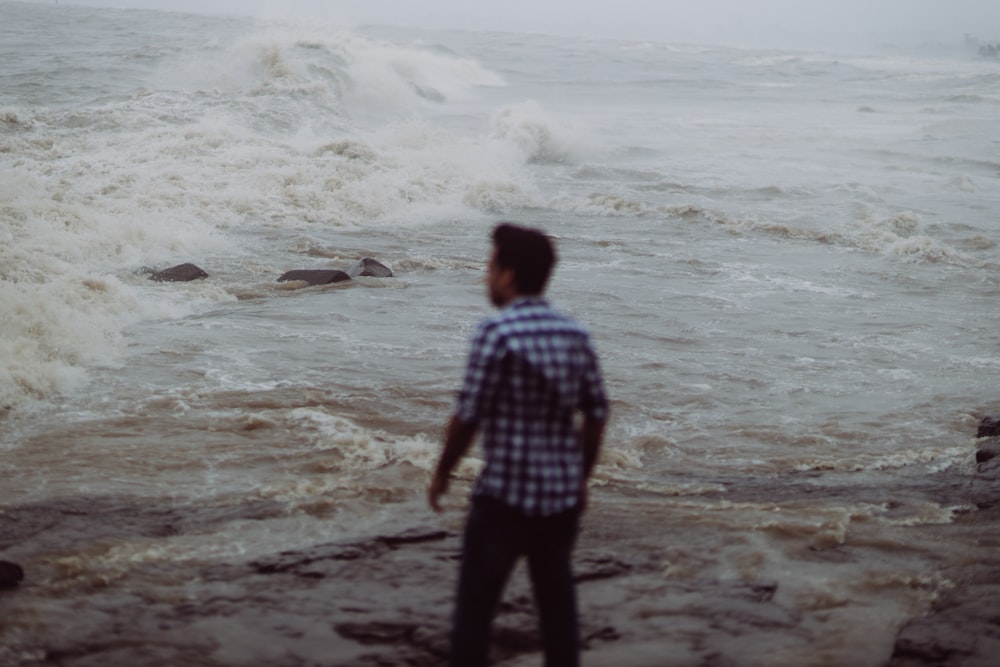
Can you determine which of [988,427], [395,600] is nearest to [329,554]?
[395,600]

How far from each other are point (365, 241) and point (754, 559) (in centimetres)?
1005

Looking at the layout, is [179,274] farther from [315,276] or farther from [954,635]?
[954,635]

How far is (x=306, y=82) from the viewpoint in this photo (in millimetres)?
28266

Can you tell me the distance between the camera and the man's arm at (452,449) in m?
2.87

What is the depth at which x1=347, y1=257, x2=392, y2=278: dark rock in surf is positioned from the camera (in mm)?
11781

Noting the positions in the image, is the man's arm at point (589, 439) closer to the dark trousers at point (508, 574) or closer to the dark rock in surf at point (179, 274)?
the dark trousers at point (508, 574)

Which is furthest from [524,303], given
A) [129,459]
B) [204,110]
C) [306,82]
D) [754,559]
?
[306,82]

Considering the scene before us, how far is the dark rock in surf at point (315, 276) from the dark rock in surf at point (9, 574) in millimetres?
6949

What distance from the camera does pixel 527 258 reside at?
2914mm

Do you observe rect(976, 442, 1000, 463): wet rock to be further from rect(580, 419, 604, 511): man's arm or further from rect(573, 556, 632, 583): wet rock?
rect(580, 419, 604, 511): man's arm

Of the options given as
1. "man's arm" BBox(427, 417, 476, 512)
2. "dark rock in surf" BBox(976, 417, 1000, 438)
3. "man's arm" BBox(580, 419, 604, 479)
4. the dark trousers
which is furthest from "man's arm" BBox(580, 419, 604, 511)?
"dark rock in surf" BBox(976, 417, 1000, 438)

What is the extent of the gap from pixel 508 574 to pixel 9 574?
245cm

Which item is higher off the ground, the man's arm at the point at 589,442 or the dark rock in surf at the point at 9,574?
the man's arm at the point at 589,442

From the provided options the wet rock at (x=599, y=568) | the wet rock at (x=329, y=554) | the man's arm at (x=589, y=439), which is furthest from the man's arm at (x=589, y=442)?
the wet rock at (x=329, y=554)
